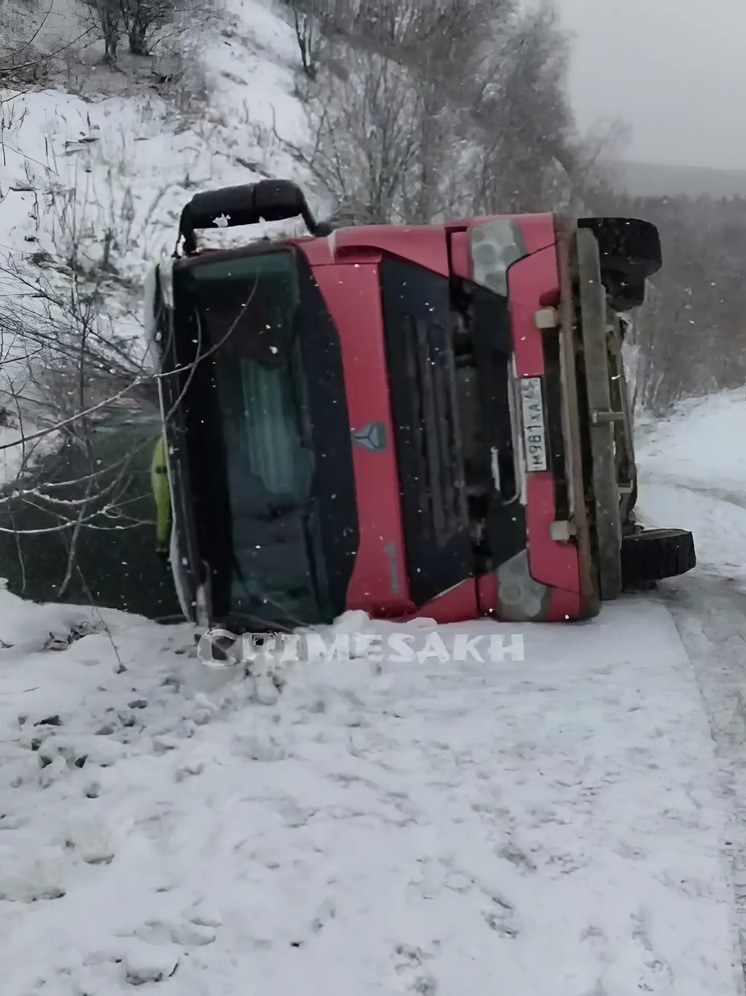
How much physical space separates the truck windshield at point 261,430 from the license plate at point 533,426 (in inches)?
28.3

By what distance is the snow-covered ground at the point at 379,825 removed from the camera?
1.67 m

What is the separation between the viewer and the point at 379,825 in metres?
2.09

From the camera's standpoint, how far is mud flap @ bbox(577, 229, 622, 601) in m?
3.13

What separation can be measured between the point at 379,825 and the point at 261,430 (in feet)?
5.17

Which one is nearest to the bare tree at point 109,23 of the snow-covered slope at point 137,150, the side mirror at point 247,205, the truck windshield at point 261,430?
the snow-covered slope at point 137,150

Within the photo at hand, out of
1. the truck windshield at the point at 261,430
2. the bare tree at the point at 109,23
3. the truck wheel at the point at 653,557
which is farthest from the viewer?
the bare tree at the point at 109,23

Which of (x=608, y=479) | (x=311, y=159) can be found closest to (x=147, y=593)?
(x=608, y=479)

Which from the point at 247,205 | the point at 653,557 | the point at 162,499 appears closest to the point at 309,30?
the point at 247,205

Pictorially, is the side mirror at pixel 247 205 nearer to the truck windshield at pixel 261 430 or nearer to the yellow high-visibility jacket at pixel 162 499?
the truck windshield at pixel 261 430

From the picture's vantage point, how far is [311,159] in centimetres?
1264

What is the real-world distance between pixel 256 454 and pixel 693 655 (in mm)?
1864

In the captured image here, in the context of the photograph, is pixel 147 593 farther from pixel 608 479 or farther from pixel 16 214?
pixel 16 214

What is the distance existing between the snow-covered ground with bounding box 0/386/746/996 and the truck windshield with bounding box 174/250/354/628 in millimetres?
410

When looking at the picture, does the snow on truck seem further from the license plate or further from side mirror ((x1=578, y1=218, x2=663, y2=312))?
side mirror ((x1=578, y1=218, x2=663, y2=312))
